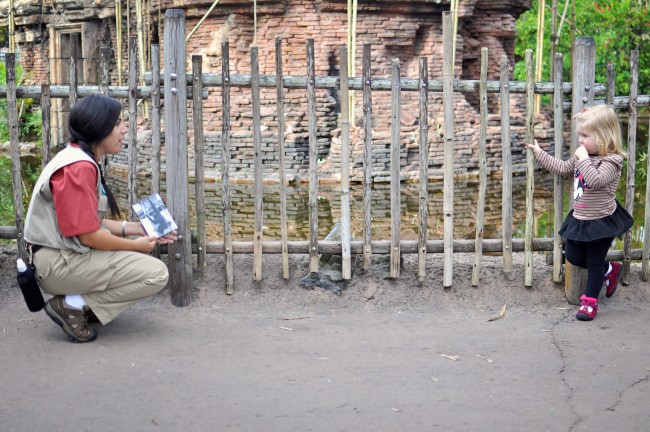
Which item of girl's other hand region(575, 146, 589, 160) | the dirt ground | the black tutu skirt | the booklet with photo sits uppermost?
girl's other hand region(575, 146, 589, 160)

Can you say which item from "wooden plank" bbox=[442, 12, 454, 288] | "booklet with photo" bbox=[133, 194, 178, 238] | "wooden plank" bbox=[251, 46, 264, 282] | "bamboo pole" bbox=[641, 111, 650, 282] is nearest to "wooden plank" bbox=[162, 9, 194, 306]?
"wooden plank" bbox=[251, 46, 264, 282]

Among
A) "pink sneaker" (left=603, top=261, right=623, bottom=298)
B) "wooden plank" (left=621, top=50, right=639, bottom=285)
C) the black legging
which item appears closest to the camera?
the black legging

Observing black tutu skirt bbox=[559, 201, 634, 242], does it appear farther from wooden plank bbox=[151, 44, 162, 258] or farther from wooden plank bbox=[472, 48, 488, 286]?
wooden plank bbox=[151, 44, 162, 258]

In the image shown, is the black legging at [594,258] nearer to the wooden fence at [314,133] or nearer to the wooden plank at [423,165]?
the wooden fence at [314,133]

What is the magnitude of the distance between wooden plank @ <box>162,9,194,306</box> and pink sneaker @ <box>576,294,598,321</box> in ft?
7.33

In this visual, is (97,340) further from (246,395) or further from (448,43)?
(448,43)

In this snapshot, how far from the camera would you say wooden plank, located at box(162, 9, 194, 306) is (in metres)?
5.11

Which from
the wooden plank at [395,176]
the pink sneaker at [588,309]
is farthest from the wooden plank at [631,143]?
the wooden plank at [395,176]

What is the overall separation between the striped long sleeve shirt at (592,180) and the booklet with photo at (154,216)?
214 centimetres

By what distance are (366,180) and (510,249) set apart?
96 centimetres

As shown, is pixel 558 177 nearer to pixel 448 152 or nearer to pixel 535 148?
pixel 535 148

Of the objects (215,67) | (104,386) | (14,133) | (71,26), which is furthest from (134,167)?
(71,26)

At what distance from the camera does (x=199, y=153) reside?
5.31 m

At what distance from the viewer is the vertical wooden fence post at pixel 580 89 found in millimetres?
5285
